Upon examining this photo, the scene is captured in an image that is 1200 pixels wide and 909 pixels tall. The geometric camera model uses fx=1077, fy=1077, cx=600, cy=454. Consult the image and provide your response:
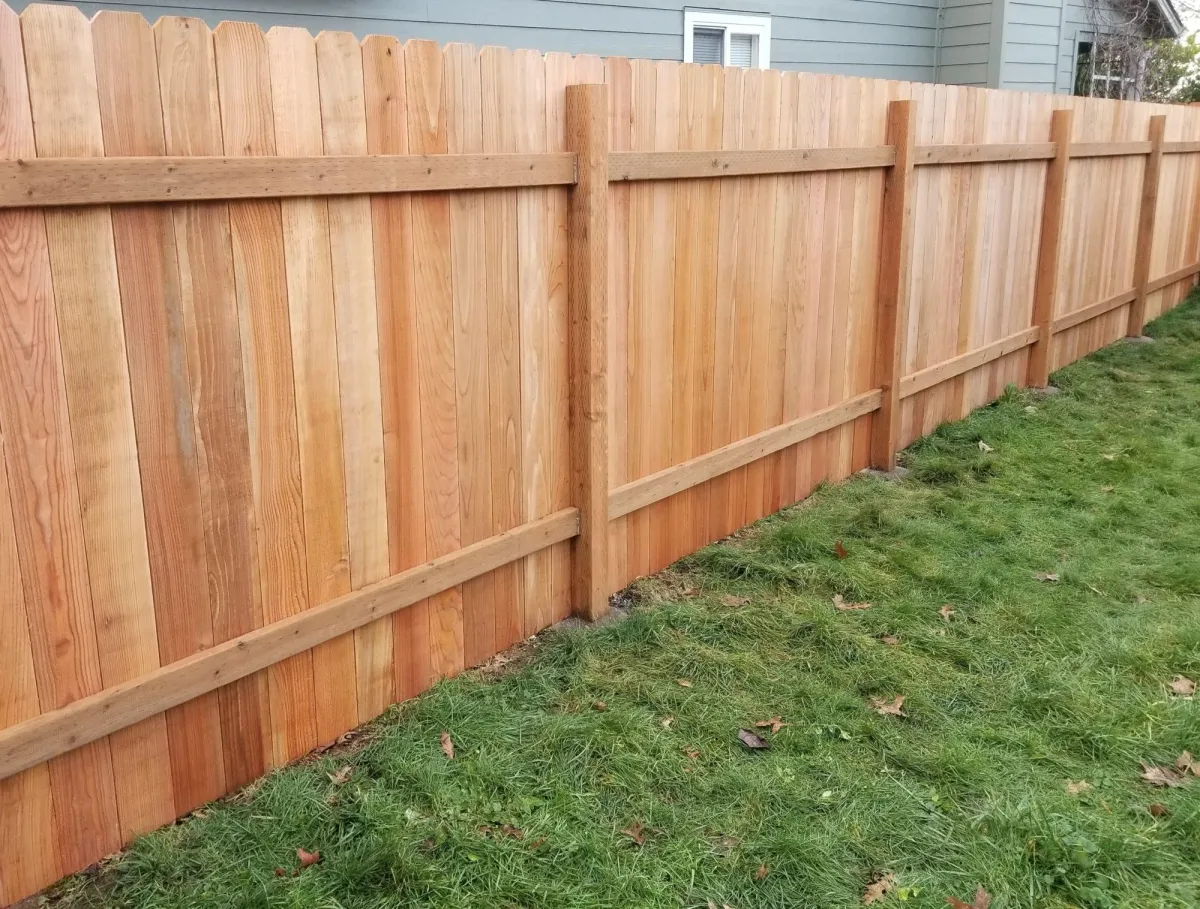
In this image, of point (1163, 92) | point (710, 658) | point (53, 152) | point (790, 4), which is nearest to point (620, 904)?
point (710, 658)

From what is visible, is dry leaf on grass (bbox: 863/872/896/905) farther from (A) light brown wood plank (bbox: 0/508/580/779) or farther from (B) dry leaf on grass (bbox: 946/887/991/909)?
(A) light brown wood plank (bbox: 0/508/580/779)

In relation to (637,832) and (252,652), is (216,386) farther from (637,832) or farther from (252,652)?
(637,832)

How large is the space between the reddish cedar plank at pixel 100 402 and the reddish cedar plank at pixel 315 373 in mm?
502

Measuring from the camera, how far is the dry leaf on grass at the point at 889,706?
3594 mm

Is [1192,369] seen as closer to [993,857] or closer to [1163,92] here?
[993,857]

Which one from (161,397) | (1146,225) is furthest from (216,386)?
(1146,225)

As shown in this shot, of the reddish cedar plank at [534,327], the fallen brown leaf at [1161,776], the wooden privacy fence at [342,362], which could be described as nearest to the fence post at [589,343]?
the wooden privacy fence at [342,362]

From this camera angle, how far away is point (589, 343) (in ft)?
12.8

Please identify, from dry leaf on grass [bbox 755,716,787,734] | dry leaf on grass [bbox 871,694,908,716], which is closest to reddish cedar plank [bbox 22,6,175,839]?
dry leaf on grass [bbox 755,716,787,734]

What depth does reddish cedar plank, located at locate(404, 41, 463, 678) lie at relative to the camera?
10.6 ft

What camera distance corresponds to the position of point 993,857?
2.84 metres

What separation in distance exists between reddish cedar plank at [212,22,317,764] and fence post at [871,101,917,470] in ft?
12.5

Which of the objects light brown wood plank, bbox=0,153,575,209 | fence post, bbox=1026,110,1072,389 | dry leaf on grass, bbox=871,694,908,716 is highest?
light brown wood plank, bbox=0,153,575,209

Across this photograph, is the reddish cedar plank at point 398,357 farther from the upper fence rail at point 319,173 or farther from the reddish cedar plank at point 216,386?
the reddish cedar plank at point 216,386
